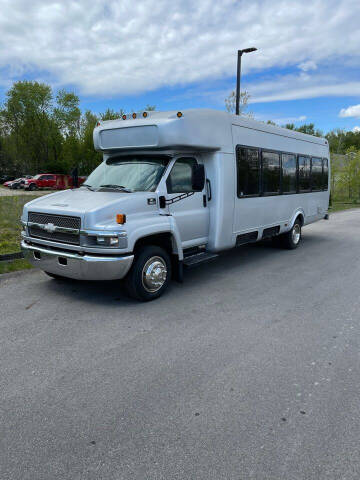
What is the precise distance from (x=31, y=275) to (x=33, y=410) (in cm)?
412

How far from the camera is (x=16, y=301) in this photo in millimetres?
5480

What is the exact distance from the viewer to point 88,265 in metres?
4.95

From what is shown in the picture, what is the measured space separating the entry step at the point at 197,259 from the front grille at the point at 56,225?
6.17ft

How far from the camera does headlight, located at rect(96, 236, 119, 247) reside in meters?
4.90

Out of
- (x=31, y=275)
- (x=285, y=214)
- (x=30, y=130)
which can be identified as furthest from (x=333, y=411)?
(x=30, y=130)

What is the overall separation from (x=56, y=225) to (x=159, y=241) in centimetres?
153

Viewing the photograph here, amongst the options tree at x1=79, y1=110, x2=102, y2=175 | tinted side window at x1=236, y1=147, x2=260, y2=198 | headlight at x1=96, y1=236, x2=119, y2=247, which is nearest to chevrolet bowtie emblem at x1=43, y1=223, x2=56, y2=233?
headlight at x1=96, y1=236, x2=119, y2=247

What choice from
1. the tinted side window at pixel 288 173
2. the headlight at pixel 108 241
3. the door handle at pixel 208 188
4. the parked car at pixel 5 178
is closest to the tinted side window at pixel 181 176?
the door handle at pixel 208 188

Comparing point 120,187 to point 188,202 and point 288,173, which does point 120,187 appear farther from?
point 288,173

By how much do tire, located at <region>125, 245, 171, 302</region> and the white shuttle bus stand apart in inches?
0.6

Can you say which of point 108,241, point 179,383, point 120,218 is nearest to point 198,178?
point 120,218

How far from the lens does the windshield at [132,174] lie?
225 inches

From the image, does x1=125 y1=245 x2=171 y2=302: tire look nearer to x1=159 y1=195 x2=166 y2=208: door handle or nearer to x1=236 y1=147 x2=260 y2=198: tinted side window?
x1=159 y1=195 x2=166 y2=208: door handle

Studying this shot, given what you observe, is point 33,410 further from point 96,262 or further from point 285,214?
point 285,214
